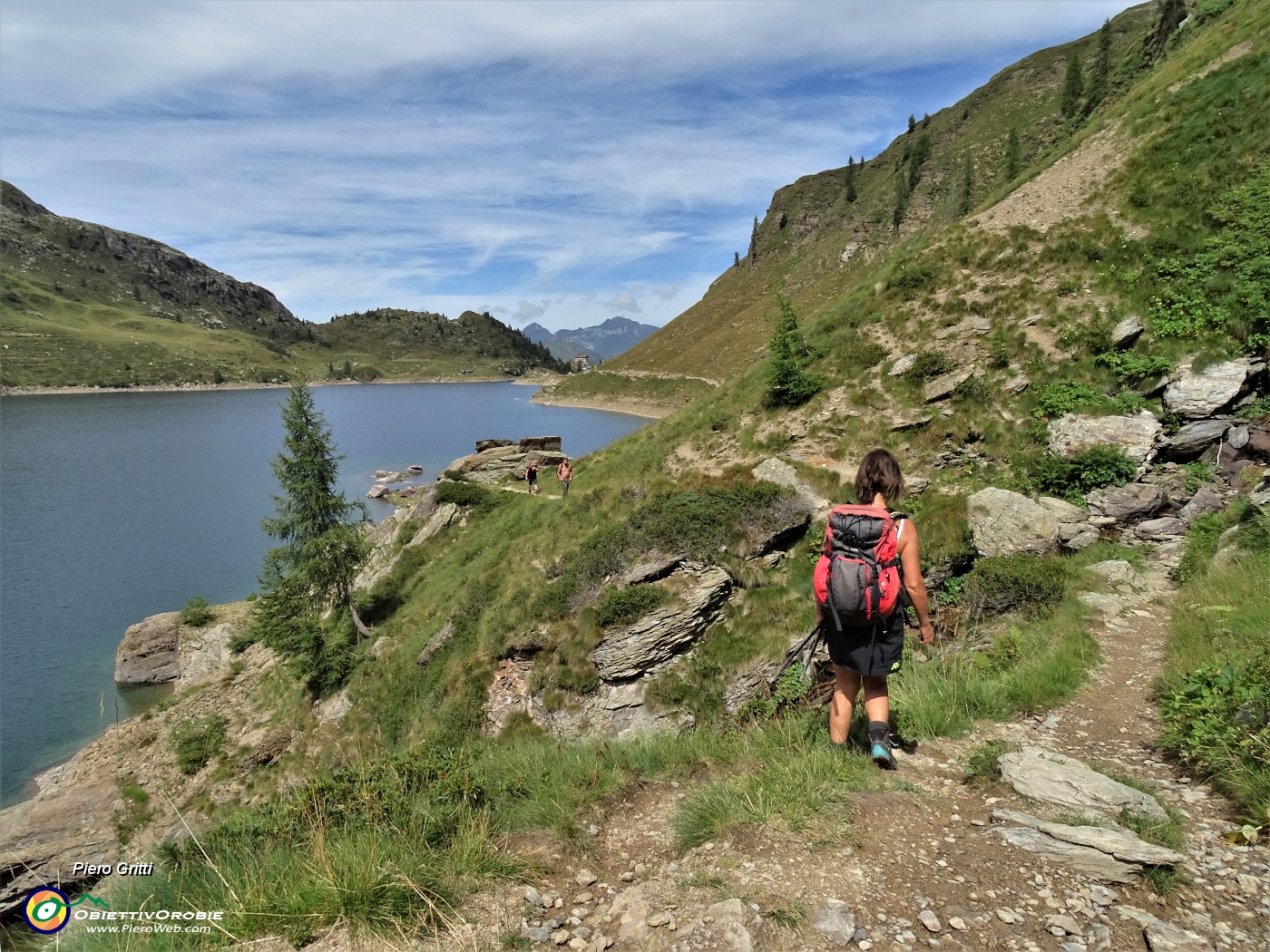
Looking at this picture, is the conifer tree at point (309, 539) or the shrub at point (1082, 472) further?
the conifer tree at point (309, 539)

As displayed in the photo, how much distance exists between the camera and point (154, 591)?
39.7m

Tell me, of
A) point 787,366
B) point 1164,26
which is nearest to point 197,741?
point 787,366

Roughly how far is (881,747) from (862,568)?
6.20 feet

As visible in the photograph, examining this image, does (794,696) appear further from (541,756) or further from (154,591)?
(154,591)

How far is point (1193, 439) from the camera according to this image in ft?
41.1

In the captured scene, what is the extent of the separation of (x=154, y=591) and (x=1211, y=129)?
5794 centimetres

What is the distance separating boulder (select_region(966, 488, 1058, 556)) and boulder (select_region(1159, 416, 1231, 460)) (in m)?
3.04

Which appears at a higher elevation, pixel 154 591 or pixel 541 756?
pixel 541 756

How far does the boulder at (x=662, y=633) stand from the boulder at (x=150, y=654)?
30.6 metres

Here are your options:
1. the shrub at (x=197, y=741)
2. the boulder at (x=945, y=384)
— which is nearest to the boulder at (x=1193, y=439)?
the boulder at (x=945, y=384)

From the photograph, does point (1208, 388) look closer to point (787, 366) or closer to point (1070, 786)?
point (787, 366)

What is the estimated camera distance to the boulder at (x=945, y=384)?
57.1 ft

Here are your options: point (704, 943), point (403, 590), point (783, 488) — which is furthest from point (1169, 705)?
point (403, 590)

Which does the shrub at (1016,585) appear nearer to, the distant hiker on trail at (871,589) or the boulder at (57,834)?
the distant hiker on trail at (871,589)
